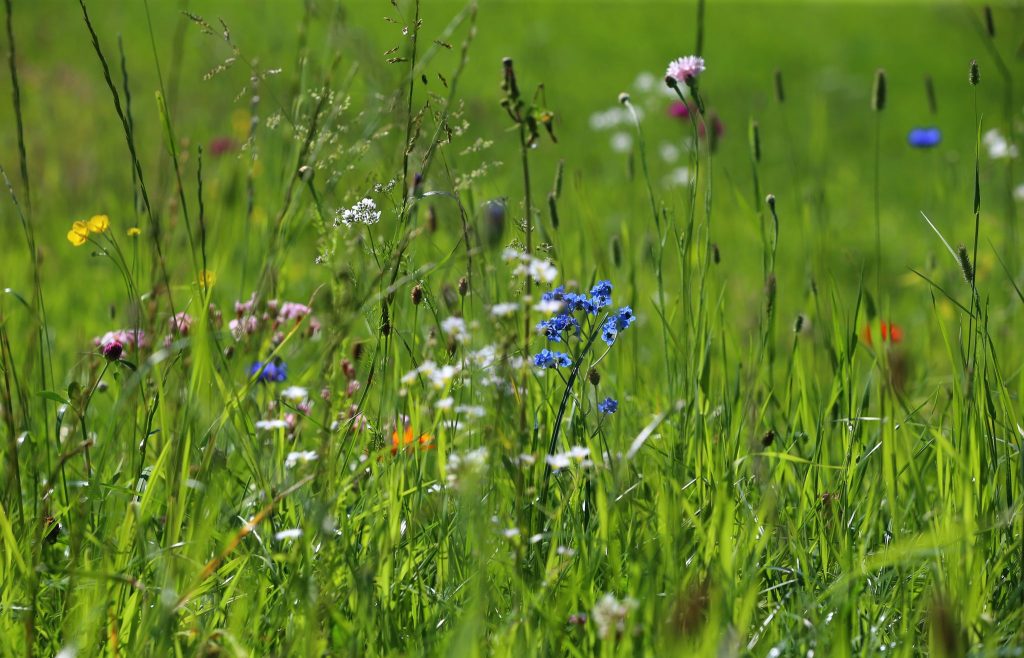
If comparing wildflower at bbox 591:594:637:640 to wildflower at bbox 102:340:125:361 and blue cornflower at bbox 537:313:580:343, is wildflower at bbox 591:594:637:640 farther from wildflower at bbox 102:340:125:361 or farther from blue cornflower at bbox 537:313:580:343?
wildflower at bbox 102:340:125:361

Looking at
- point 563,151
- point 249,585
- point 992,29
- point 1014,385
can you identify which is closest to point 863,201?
point 563,151

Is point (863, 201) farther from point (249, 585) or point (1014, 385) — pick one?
point (249, 585)

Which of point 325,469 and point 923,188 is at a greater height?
point 923,188

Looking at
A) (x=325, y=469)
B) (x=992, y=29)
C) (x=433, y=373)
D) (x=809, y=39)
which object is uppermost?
(x=809, y=39)

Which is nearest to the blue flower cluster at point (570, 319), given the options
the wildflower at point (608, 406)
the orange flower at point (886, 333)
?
the wildflower at point (608, 406)

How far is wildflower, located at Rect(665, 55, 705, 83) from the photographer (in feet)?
5.56

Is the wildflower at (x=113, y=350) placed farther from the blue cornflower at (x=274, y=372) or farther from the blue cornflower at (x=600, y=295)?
the blue cornflower at (x=600, y=295)

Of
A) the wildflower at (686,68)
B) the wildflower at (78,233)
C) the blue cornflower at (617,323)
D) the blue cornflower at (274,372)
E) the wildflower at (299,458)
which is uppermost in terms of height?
the wildflower at (686,68)

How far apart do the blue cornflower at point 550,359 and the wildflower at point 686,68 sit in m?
0.51

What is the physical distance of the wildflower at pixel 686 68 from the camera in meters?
1.70

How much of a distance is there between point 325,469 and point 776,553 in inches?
27.6

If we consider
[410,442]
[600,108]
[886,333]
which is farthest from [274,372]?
[600,108]

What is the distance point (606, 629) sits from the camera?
1128 mm

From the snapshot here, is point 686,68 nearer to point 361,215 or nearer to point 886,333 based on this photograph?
point 361,215
